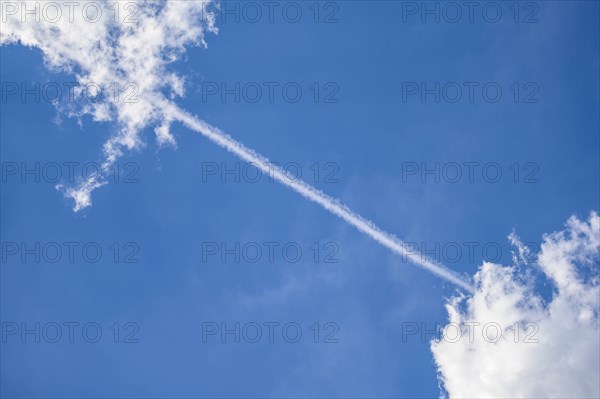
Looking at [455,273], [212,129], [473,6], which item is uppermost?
[473,6]

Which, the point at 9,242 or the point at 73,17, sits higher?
A: the point at 73,17

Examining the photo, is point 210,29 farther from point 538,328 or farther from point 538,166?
point 538,328

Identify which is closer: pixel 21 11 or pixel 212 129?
pixel 21 11

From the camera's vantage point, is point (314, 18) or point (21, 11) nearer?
point (21, 11)

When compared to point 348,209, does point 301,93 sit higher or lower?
higher

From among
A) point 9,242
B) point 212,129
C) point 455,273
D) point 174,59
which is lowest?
point 455,273

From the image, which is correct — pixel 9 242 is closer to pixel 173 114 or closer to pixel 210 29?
pixel 173 114

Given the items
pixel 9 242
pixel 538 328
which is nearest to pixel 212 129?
pixel 9 242

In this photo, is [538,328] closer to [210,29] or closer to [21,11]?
[210,29]

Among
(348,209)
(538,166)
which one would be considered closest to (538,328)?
(538,166)
